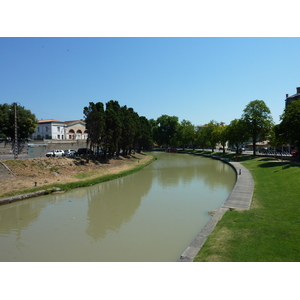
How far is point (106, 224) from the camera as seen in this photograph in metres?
13.5

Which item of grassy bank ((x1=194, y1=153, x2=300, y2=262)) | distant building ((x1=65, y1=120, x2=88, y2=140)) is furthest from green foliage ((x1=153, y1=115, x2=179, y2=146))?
grassy bank ((x1=194, y1=153, x2=300, y2=262))

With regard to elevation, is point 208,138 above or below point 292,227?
above

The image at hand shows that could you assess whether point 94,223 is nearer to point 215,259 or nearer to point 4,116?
point 215,259

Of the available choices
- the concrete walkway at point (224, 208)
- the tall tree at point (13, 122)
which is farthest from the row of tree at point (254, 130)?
the tall tree at point (13, 122)

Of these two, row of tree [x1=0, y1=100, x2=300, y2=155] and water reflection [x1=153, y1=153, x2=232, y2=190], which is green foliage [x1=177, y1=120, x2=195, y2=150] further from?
water reflection [x1=153, y1=153, x2=232, y2=190]

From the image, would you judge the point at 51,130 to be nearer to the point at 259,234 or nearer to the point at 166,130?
the point at 166,130

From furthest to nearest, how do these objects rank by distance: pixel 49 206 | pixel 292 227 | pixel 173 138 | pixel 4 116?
1. pixel 173 138
2. pixel 4 116
3. pixel 49 206
4. pixel 292 227

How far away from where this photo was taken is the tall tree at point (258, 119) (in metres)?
46.9

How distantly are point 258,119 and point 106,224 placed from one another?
41650 millimetres

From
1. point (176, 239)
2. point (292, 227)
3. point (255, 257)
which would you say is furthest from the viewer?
point (176, 239)

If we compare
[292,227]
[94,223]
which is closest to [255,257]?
[292,227]

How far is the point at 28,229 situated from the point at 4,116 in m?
39.0

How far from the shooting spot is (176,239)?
11172 millimetres

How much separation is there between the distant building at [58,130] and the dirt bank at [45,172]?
40.4m
